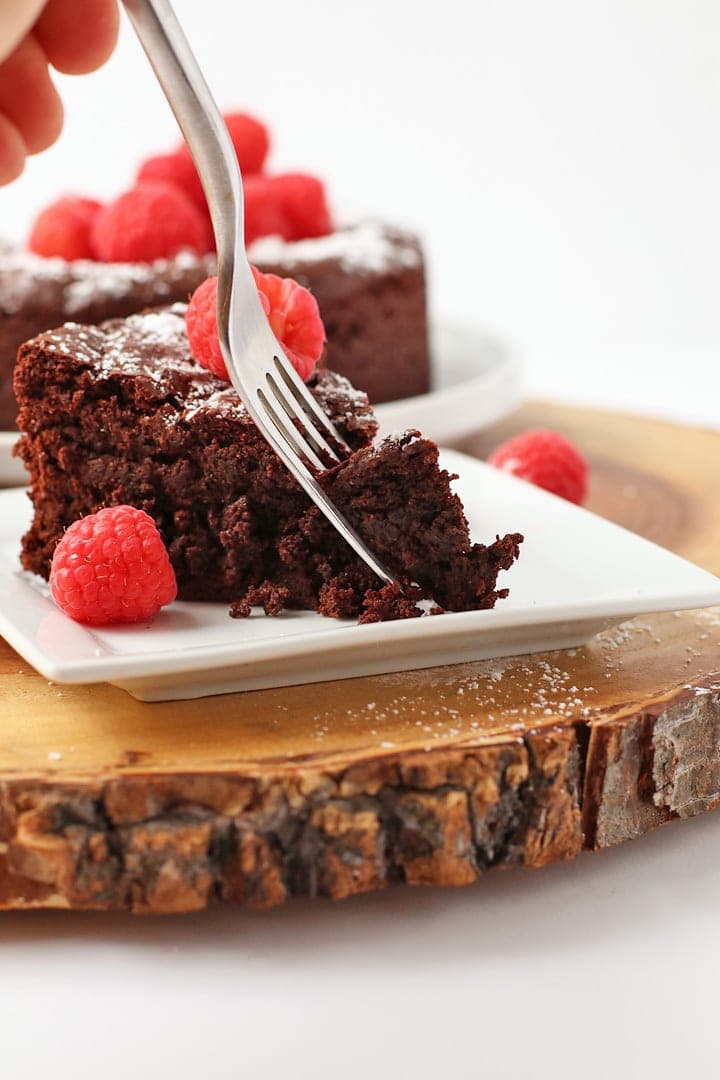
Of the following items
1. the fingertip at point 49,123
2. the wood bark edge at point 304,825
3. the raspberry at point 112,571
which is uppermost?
the fingertip at point 49,123

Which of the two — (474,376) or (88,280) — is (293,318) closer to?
(88,280)

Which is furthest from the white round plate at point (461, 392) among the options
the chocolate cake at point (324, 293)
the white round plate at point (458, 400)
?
the chocolate cake at point (324, 293)

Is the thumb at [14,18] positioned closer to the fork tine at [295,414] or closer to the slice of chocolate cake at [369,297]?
the fork tine at [295,414]

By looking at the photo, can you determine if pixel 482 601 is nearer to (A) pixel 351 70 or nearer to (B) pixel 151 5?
(B) pixel 151 5

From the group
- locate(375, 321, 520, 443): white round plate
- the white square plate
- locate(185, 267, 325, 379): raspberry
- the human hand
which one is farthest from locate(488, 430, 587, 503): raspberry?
the human hand

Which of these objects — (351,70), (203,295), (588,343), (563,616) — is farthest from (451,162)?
(563,616)

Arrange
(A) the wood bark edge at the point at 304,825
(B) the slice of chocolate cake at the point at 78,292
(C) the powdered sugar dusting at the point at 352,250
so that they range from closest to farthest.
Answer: (A) the wood bark edge at the point at 304,825
(B) the slice of chocolate cake at the point at 78,292
(C) the powdered sugar dusting at the point at 352,250
